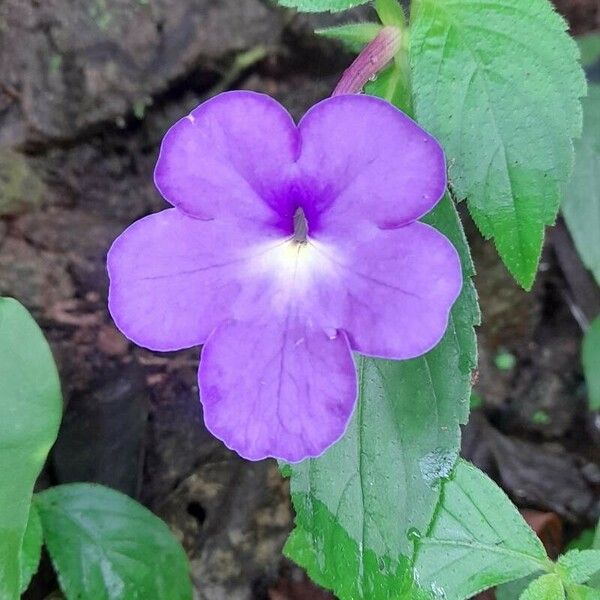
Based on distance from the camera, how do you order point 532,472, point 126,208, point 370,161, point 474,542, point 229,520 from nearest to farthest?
point 370,161
point 474,542
point 126,208
point 229,520
point 532,472

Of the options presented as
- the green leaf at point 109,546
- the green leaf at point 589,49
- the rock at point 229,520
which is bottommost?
the rock at point 229,520

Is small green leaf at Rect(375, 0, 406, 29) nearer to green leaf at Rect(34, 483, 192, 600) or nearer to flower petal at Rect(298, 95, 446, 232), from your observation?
flower petal at Rect(298, 95, 446, 232)

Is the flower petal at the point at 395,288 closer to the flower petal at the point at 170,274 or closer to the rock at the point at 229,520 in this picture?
the flower petal at the point at 170,274

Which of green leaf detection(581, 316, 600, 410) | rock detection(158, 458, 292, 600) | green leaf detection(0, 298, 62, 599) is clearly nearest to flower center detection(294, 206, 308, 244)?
green leaf detection(0, 298, 62, 599)

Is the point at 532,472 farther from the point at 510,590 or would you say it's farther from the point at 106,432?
the point at 106,432

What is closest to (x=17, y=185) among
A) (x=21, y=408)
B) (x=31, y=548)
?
(x=21, y=408)

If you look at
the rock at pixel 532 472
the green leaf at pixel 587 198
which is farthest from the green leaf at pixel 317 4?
the rock at pixel 532 472

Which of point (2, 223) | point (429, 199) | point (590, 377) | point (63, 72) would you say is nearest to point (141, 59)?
point (63, 72)
